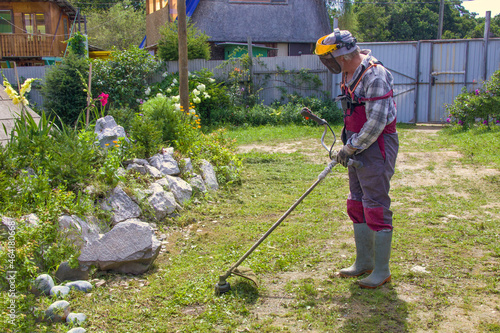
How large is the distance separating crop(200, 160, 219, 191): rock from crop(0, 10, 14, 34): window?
2112cm

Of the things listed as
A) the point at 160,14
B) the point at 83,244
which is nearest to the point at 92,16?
the point at 160,14

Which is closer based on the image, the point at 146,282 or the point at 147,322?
the point at 147,322

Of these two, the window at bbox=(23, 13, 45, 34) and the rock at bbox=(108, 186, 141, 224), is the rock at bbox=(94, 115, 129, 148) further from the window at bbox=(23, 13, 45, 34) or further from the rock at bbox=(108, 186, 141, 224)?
the window at bbox=(23, 13, 45, 34)

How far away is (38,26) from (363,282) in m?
24.4

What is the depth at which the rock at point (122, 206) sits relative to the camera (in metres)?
4.39

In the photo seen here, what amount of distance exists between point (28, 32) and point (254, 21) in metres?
11.9

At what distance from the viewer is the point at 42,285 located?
Result: 3156mm

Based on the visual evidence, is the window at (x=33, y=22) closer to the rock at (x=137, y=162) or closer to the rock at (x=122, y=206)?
the rock at (x=137, y=162)

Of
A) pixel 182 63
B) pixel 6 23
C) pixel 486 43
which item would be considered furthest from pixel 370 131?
pixel 6 23

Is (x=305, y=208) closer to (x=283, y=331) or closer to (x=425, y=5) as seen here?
(x=283, y=331)

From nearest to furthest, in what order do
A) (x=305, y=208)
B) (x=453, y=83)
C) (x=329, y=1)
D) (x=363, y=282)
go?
(x=363, y=282)
(x=305, y=208)
(x=453, y=83)
(x=329, y=1)

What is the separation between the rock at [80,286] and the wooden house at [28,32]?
21.2 metres

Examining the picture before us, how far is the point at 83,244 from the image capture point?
12.1ft

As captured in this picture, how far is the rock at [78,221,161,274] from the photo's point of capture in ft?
11.8
